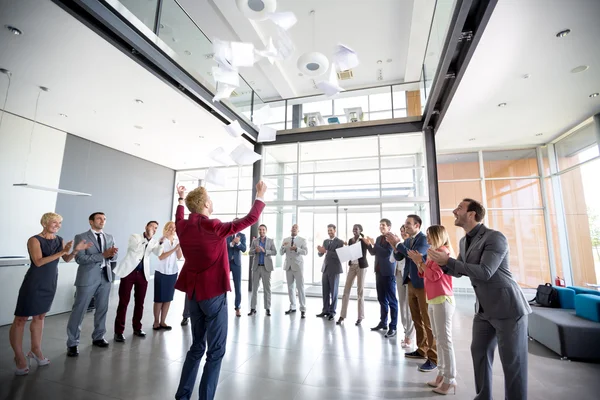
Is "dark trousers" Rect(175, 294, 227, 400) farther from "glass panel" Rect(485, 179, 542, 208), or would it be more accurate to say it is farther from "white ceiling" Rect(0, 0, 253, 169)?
"glass panel" Rect(485, 179, 542, 208)

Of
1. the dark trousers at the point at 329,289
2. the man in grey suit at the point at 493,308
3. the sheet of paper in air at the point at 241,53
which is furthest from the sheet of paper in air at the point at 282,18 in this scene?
the dark trousers at the point at 329,289

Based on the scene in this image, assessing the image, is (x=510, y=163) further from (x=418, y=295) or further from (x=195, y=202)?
(x=195, y=202)

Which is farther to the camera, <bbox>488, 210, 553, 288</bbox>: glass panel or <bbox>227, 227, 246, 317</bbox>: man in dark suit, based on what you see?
<bbox>488, 210, 553, 288</bbox>: glass panel

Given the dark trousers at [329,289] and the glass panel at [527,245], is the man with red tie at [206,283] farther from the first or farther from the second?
the glass panel at [527,245]

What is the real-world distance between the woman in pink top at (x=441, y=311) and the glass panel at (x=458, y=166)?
6.72m

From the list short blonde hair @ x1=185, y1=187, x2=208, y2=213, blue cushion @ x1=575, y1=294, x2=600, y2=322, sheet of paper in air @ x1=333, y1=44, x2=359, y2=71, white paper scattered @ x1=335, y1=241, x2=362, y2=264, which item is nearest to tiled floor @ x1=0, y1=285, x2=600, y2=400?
blue cushion @ x1=575, y1=294, x2=600, y2=322

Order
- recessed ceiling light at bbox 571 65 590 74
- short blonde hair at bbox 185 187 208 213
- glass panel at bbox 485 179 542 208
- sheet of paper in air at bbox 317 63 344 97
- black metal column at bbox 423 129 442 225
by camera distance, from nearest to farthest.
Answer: short blonde hair at bbox 185 187 208 213
sheet of paper in air at bbox 317 63 344 97
recessed ceiling light at bbox 571 65 590 74
black metal column at bbox 423 129 442 225
glass panel at bbox 485 179 542 208

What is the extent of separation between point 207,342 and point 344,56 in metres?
2.75

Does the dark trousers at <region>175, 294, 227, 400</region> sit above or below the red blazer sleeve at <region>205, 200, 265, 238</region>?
below

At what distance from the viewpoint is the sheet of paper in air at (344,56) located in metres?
2.56

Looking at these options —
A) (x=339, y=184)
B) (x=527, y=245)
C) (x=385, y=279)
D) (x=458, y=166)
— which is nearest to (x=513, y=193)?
(x=527, y=245)

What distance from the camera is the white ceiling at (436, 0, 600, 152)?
10.9 feet

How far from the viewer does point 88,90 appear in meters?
4.92

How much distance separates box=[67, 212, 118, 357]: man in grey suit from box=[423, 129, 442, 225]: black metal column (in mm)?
6400
